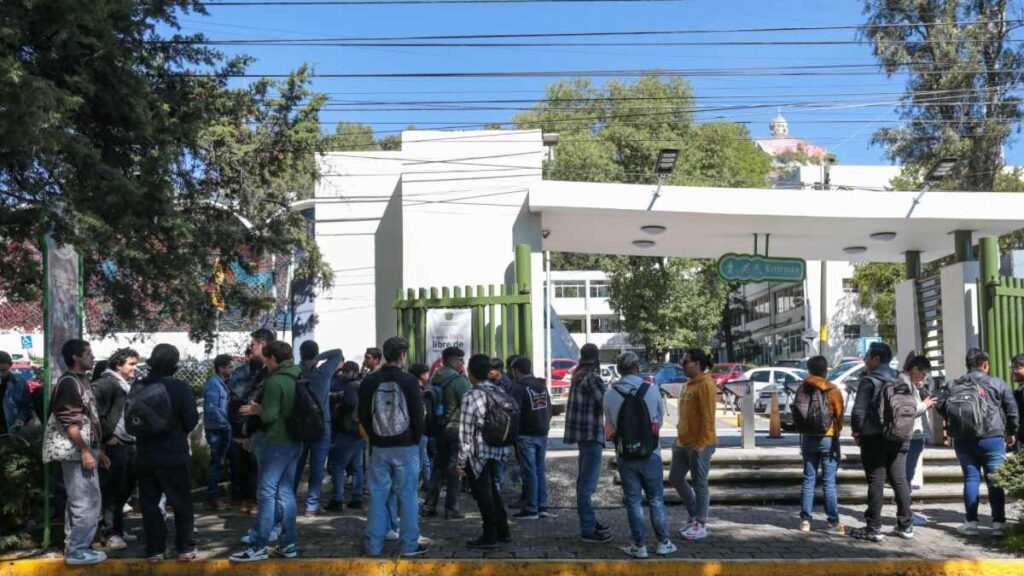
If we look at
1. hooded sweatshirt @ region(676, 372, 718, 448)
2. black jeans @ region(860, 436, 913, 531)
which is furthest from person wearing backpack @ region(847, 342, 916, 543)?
hooded sweatshirt @ region(676, 372, 718, 448)

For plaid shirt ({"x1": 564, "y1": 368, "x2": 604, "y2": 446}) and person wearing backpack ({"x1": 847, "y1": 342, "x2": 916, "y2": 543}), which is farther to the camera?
plaid shirt ({"x1": 564, "y1": 368, "x2": 604, "y2": 446})

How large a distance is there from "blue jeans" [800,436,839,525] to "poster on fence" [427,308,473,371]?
4446mm

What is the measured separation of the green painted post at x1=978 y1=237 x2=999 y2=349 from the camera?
1252 centimetres

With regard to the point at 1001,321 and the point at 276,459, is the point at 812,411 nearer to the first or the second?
the point at 276,459

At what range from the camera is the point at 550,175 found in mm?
43531

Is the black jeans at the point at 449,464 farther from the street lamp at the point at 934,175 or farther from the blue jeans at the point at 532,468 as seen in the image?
the street lamp at the point at 934,175

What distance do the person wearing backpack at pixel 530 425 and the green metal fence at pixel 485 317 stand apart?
6.41ft

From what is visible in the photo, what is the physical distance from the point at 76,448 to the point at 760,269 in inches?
383

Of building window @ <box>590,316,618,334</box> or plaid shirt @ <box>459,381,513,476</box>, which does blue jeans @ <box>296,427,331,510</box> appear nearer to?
plaid shirt @ <box>459,381,513,476</box>

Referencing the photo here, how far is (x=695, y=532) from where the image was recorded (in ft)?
28.0

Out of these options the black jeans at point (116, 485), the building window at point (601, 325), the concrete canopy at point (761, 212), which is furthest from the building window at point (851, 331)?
the black jeans at point (116, 485)

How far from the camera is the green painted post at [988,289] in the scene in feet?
41.1

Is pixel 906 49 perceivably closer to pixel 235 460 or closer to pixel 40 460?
pixel 235 460

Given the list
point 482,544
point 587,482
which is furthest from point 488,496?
point 587,482
